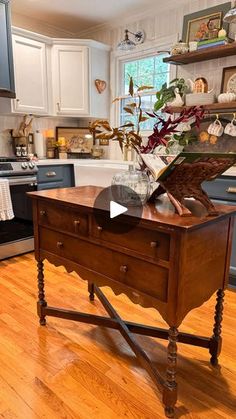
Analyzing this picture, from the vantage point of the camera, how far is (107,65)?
149 inches

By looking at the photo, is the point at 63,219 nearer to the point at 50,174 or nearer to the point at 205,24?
the point at 50,174

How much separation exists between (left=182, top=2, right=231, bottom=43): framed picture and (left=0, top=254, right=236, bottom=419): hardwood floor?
229cm

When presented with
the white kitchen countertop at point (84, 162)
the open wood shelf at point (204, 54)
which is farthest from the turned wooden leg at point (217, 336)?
the white kitchen countertop at point (84, 162)

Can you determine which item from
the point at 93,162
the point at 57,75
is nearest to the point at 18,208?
the point at 93,162

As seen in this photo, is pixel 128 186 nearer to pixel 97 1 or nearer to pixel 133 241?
pixel 133 241

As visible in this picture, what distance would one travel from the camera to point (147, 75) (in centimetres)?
355

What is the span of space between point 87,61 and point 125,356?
10.7 feet

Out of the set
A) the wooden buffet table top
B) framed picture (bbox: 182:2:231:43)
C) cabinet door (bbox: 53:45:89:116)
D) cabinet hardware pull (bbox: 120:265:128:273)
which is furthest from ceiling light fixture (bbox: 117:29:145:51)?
cabinet hardware pull (bbox: 120:265:128:273)

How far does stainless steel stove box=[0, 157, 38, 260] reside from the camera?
2.84 m

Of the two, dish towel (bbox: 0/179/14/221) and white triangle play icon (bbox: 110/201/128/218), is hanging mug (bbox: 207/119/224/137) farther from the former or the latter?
dish towel (bbox: 0/179/14/221)

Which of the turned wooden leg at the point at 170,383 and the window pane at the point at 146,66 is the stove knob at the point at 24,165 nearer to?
the window pane at the point at 146,66

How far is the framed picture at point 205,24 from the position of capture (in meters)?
2.56
